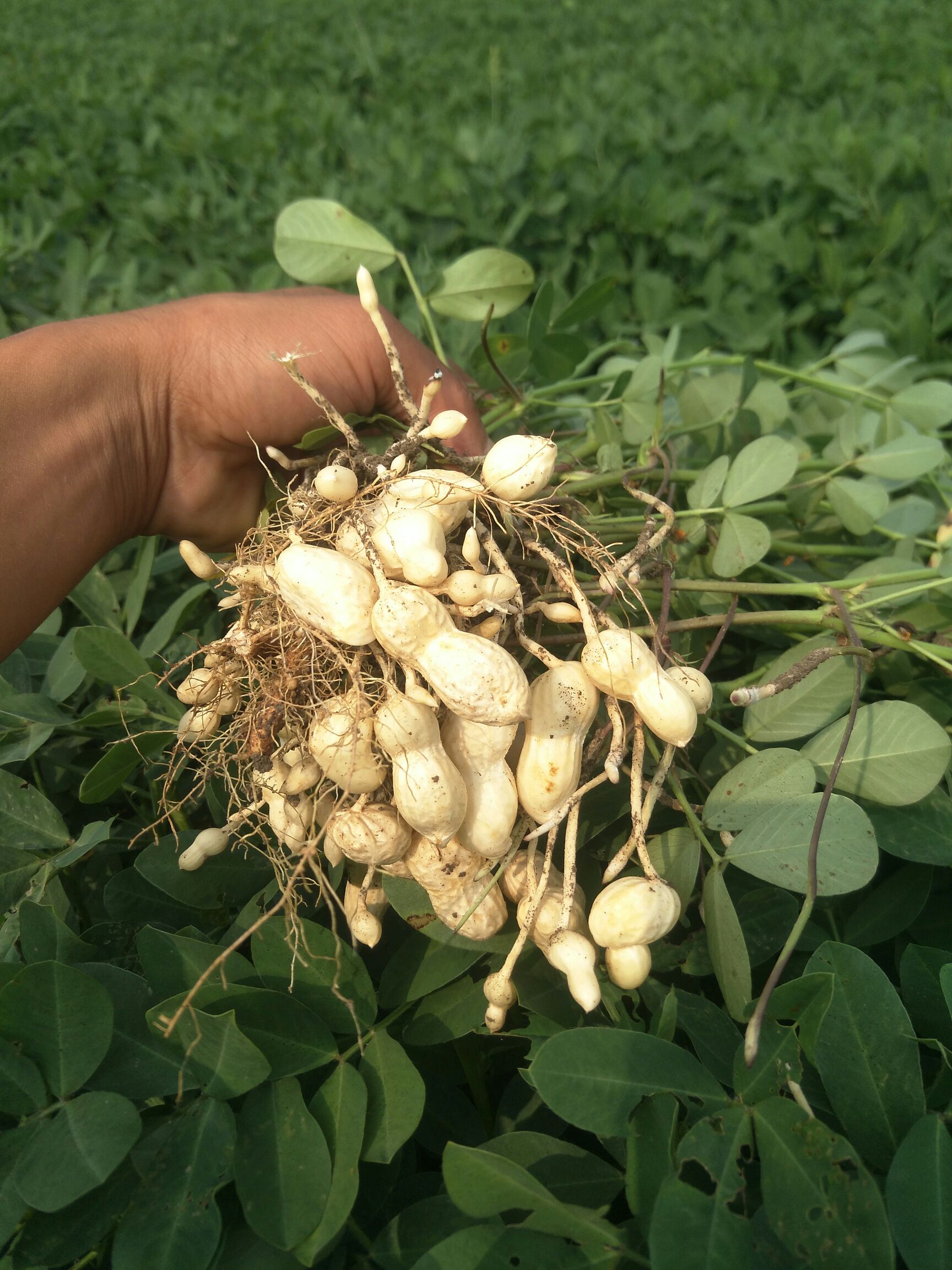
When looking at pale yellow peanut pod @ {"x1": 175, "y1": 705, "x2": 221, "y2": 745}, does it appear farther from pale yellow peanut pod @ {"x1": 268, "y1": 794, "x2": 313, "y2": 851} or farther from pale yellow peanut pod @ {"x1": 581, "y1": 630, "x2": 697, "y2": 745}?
pale yellow peanut pod @ {"x1": 581, "y1": 630, "x2": 697, "y2": 745}

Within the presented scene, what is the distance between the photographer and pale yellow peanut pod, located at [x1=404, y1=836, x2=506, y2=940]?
0.82 m

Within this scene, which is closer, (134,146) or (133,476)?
(133,476)

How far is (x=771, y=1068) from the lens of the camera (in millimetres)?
715

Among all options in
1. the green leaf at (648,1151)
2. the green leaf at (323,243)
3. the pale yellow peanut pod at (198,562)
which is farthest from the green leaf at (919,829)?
the green leaf at (323,243)

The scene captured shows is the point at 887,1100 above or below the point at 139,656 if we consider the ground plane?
below

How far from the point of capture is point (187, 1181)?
2.39ft

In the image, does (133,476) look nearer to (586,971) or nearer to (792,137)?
(586,971)

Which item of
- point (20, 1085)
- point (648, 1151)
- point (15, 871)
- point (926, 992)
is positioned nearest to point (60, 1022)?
point (20, 1085)

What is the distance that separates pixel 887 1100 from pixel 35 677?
118 cm

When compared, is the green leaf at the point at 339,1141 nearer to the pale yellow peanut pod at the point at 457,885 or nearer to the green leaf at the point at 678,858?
the pale yellow peanut pod at the point at 457,885

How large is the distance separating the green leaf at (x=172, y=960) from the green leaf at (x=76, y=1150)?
0.10 metres

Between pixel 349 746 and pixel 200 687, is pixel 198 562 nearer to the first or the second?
pixel 200 687

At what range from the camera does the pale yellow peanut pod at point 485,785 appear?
0.80 meters

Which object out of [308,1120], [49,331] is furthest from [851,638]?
[49,331]
